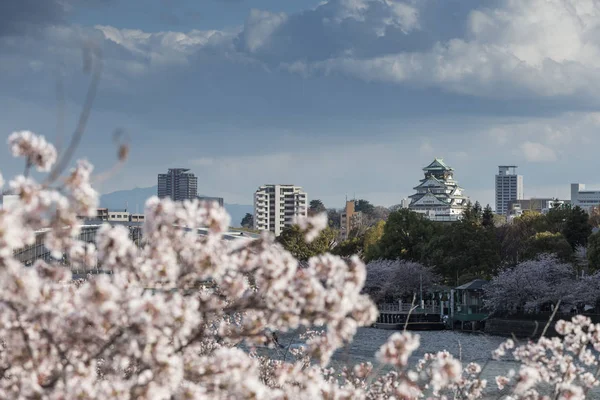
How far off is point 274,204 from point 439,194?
35.2m

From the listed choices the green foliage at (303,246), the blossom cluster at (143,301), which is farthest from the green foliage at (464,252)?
the blossom cluster at (143,301)

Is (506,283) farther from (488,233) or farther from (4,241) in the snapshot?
(4,241)

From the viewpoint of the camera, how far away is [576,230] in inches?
2218

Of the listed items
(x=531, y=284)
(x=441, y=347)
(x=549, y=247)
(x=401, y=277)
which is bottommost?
(x=441, y=347)

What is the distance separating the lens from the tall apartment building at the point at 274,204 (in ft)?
510

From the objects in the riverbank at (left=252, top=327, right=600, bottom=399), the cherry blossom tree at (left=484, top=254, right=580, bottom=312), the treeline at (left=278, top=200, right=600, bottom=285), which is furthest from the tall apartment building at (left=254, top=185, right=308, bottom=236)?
the cherry blossom tree at (left=484, top=254, right=580, bottom=312)

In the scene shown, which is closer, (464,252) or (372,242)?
(464,252)

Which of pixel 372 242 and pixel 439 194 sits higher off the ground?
pixel 439 194

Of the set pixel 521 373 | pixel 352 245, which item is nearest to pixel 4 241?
pixel 521 373

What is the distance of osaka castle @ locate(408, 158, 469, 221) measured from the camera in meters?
126

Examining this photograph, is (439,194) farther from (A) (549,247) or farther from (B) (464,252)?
(A) (549,247)

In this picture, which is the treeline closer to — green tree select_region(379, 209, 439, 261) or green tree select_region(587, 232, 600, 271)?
green tree select_region(379, 209, 439, 261)

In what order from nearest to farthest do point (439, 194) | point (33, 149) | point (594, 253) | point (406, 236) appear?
point (33, 149)
point (594, 253)
point (406, 236)
point (439, 194)

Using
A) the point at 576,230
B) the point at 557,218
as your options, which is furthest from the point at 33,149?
the point at 557,218
